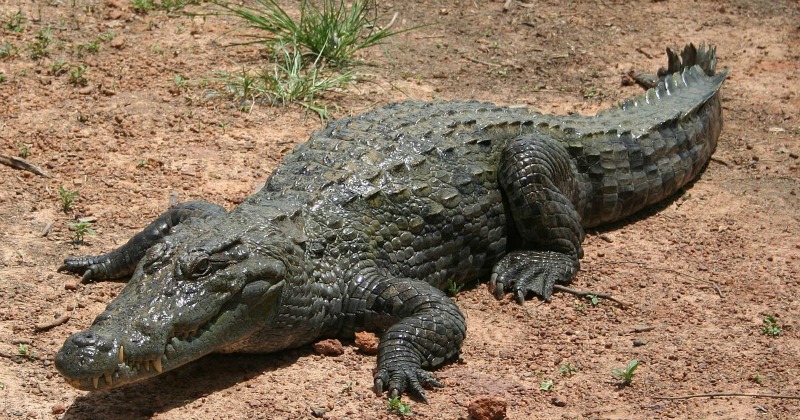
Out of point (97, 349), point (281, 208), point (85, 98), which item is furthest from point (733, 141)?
point (97, 349)

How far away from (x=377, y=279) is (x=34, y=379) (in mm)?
1764

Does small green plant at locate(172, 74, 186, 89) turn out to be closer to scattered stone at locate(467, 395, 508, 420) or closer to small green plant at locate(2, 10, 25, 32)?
small green plant at locate(2, 10, 25, 32)

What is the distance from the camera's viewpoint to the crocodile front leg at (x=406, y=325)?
16.4 ft

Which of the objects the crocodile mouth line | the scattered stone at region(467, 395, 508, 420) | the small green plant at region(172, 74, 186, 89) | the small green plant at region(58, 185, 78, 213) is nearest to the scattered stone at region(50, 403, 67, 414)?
the crocodile mouth line

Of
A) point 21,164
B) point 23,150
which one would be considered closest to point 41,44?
point 23,150

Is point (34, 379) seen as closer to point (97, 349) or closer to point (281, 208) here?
point (97, 349)

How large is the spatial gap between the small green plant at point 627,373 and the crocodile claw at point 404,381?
87 centimetres

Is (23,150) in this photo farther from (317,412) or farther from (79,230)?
(317,412)

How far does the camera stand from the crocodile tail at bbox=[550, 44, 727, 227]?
22.4 ft

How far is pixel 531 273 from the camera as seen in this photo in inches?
242

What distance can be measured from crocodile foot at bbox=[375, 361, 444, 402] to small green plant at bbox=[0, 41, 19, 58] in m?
4.83

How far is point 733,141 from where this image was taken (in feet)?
26.8

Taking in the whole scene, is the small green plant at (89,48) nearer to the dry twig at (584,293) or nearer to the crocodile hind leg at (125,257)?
the crocodile hind leg at (125,257)

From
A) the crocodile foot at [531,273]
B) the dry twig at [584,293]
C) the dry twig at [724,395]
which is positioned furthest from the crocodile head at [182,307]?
the dry twig at [724,395]
